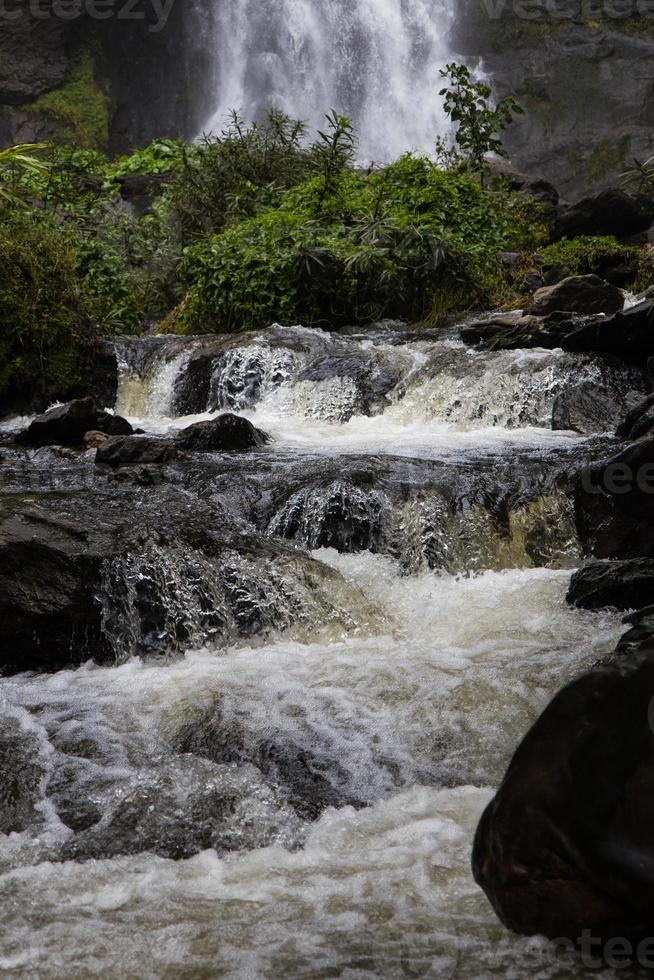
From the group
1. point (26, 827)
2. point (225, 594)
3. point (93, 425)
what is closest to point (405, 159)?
point (93, 425)

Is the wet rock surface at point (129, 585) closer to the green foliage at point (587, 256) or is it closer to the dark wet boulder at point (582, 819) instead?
the dark wet boulder at point (582, 819)

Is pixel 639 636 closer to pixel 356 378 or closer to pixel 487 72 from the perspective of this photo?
pixel 356 378

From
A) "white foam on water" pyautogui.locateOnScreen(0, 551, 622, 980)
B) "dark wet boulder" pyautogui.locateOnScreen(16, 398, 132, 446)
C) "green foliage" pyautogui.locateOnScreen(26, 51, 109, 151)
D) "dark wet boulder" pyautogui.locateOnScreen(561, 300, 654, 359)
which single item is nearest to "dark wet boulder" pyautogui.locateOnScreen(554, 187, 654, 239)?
"dark wet boulder" pyautogui.locateOnScreen(561, 300, 654, 359)

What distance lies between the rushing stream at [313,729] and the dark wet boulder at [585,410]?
11.8 inches

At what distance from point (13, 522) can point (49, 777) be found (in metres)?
1.92

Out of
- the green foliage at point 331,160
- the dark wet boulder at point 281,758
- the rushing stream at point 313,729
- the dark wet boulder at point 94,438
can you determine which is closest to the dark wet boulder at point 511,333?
the rushing stream at point 313,729

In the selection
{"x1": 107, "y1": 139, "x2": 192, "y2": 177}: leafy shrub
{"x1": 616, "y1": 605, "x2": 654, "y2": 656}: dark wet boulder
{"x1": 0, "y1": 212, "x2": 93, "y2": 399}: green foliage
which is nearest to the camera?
{"x1": 616, "y1": 605, "x2": 654, "y2": 656}: dark wet boulder

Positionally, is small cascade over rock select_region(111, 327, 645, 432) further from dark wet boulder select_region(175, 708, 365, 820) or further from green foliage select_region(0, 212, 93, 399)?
dark wet boulder select_region(175, 708, 365, 820)

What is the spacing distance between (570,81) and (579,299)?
16.6m

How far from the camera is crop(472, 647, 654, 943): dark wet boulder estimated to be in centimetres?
193
